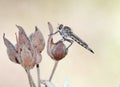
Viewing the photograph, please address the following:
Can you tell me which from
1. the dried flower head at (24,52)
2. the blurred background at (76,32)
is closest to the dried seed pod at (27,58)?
the dried flower head at (24,52)

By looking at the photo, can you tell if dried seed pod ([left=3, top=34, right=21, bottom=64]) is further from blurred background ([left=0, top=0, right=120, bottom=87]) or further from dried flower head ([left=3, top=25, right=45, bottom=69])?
blurred background ([left=0, top=0, right=120, bottom=87])

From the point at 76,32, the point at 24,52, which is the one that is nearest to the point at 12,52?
the point at 24,52

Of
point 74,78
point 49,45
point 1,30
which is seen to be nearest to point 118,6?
point 74,78

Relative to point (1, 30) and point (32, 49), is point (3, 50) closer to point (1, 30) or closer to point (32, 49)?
point (1, 30)

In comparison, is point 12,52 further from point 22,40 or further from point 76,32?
point 76,32

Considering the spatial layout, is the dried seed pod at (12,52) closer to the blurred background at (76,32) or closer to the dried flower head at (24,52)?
the dried flower head at (24,52)

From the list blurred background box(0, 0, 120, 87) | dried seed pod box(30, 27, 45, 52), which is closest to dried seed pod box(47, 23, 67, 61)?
dried seed pod box(30, 27, 45, 52)

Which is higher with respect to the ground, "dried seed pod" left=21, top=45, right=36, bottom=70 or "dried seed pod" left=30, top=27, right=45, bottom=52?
"dried seed pod" left=30, top=27, right=45, bottom=52

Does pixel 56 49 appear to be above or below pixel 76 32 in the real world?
above

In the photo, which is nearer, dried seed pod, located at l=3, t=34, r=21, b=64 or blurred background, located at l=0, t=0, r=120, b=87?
dried seed pod, located at l=3, t=34, r=21, b=64
